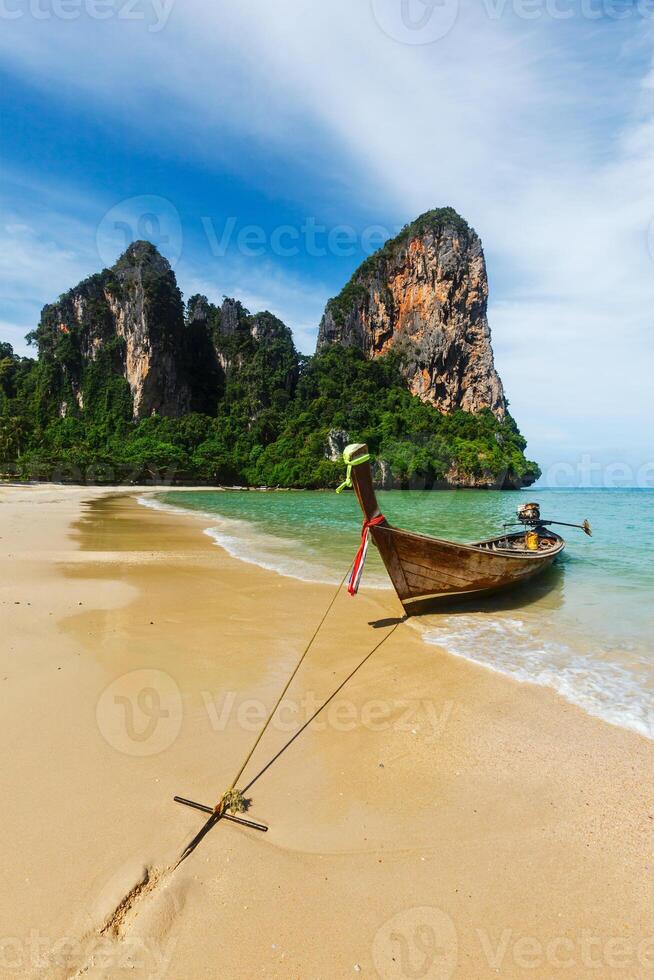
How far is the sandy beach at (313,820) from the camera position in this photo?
1759 millimetres

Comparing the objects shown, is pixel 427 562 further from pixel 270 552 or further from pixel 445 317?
pixel 445 317

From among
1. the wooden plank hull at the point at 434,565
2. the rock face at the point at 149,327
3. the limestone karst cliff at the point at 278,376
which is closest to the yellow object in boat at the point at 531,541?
the wooden plank hull at the point at 434,565

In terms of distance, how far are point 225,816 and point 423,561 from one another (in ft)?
13.4

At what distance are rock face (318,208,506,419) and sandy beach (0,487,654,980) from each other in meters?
82.3

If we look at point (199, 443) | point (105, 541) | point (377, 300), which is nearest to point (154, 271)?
point (199, 443)

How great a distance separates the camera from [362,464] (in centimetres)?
498

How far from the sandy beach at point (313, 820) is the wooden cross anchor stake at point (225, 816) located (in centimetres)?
3

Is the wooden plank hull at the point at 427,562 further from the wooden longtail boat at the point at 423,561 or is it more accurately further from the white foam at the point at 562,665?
the white foam at the point at 562,665

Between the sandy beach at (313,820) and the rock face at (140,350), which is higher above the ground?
the rock face at (140,350)

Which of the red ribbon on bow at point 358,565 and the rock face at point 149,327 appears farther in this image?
the rock face at point 149,327

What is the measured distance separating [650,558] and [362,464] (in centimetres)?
1034

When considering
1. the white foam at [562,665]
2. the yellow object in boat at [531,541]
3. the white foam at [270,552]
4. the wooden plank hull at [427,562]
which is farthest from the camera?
the yellow object in boat at [531,541]

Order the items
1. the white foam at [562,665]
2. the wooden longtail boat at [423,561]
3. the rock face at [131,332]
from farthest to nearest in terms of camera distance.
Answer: the rock face at [131,332] < the wooden longtail boat at [423,561] < the white foam at [562,665]

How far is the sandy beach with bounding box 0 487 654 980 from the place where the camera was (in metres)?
1.76
